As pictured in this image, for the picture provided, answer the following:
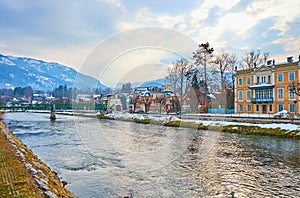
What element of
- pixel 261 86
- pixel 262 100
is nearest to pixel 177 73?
pixel 261 86

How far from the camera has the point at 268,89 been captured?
123ft

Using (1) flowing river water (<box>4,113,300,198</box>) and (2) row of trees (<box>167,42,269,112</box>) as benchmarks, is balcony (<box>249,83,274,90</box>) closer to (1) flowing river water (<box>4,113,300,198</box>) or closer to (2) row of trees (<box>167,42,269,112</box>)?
(2) row of trees (<box>167,42,269,112</box>)

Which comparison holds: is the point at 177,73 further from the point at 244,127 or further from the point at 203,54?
the point at 203,54

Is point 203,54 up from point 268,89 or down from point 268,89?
up

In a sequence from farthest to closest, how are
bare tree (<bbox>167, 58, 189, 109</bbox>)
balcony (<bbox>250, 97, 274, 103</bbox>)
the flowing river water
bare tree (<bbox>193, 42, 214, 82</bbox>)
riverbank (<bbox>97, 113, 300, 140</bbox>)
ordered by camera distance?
bare tree (<bbox>193, 42, 214, 82</bbox>), balcony (<bbox>250, 97, 274, 103</bbox>), bare tree (<bbox>167, 58, 189, 109</bbox>), riverbank (<bbox>97, 113, 300, 140</bbox>), the flowing river water

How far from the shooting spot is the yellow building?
33.8 meters

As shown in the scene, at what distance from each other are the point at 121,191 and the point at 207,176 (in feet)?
11.8

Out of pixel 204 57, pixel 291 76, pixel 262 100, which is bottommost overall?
pixel 262 100

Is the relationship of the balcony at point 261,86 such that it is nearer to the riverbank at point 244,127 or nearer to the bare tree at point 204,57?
the bare tree at point 204,57

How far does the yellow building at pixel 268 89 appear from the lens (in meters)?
33.8

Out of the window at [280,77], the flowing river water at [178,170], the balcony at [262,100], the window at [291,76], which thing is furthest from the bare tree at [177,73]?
the window at [291,76]

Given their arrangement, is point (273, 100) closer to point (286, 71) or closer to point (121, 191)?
point (286, 71)

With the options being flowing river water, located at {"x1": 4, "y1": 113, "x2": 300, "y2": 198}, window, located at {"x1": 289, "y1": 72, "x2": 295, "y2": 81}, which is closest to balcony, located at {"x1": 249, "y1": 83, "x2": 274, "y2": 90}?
window, located at {"x1": 289, "y1": 72, "x2": 295, "y2": 81}

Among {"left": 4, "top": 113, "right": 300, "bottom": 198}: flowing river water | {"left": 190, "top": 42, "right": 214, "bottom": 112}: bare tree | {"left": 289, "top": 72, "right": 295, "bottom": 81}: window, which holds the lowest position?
{"left": 4, "top": 113, "right": 300, "bottom": 198}: flowing river water
